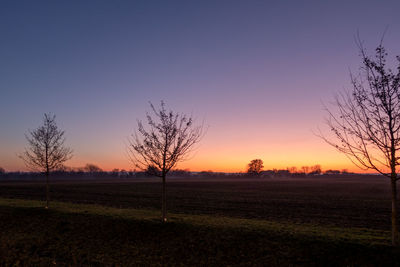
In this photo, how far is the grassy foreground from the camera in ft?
33.4

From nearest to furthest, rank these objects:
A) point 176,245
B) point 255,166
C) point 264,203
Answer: point 176,245
point 264,203
point 255,166

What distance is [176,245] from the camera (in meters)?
12.1

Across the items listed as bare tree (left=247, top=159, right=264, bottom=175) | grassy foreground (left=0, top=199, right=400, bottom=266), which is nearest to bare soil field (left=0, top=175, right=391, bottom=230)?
grassy foreground (left=0, top=199, right=400, bottom=266)

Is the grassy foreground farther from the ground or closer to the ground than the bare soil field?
farther from the ground

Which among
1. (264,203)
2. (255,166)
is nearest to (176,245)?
(264,203)

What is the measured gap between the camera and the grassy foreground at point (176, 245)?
10180 mm

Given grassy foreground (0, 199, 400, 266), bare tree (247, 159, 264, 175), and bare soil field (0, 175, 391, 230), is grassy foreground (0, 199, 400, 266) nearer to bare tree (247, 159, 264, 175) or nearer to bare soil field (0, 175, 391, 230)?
bare soil field (0, 175, 391, 230)

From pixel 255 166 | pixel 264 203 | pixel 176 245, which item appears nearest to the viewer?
pixel 176 245

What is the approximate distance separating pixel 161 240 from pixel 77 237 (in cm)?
475

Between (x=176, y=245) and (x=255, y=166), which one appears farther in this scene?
(x=255, y=166)

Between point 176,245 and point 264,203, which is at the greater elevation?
point 176,245

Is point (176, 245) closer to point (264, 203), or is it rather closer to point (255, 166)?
point (264, 203)

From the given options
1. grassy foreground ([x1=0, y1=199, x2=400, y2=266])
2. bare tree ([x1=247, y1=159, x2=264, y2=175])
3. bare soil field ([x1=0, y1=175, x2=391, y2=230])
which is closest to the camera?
grassy foreground ([x1=0, y1=199, x2=400, y2=266])

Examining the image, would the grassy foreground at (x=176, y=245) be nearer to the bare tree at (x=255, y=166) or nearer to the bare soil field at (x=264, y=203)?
the bare soil field at (x=264, y=203)
